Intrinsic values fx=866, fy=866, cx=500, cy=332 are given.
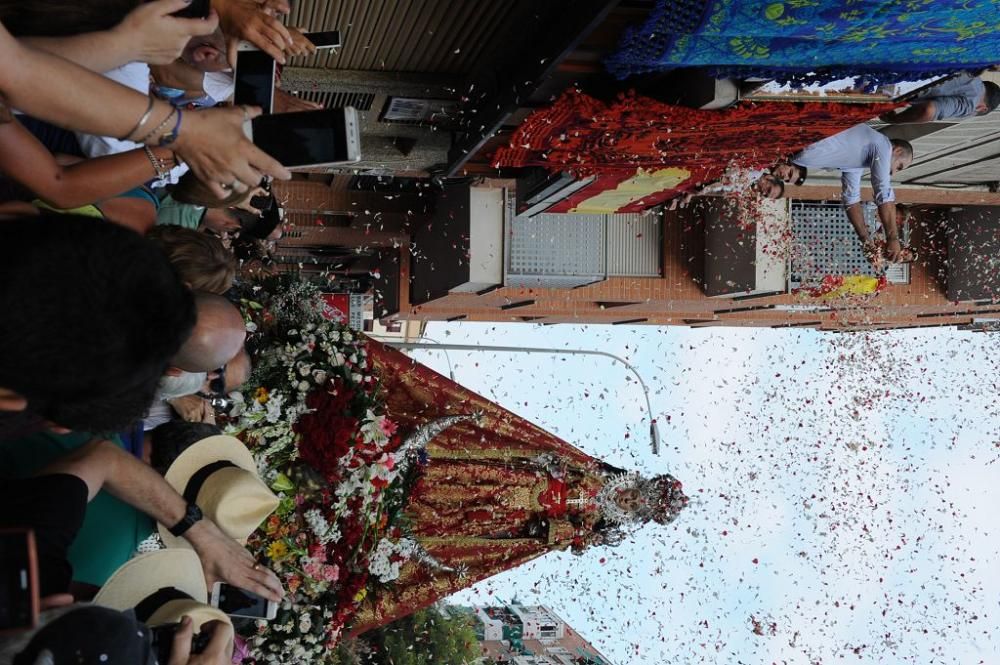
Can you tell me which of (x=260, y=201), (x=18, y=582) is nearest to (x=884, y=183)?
(x=260, y=201)

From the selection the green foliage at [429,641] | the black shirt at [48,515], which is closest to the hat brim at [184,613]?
the black shirt at [48,515]

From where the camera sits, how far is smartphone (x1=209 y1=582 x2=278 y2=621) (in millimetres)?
3365

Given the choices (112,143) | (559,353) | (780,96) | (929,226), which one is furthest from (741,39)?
(559,353)

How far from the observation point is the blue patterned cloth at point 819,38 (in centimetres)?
464

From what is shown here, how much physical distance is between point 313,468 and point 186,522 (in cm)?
171

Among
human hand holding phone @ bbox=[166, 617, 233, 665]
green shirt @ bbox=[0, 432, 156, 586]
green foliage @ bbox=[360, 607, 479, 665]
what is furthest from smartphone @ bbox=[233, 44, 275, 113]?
green foliage @ bbox=[360, 607, 479, 665]

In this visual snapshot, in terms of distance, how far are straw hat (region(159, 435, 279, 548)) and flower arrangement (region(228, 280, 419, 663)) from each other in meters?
0.98

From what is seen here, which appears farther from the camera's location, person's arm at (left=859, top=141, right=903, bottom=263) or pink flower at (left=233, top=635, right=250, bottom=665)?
person's arm at (left=859, top=141, right=903, bottom=263)

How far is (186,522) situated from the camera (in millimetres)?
2984

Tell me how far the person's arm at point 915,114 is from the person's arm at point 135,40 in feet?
20.3

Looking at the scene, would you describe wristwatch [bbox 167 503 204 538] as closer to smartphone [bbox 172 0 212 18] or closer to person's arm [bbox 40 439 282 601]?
person's arm [bbox 40 439 282 601]

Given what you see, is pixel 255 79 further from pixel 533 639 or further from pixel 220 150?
pixel 533 639

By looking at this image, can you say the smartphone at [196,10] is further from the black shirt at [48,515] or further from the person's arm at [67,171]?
the black shirt at [48,515]

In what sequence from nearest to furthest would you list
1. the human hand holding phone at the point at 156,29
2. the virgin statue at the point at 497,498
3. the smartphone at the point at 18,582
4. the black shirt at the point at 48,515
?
the smartphone at the point at 18,582, the black shirt at the point at 48,515, the human hand holding phone at the point at 156,29, the virgin statue at the point at 497,498
